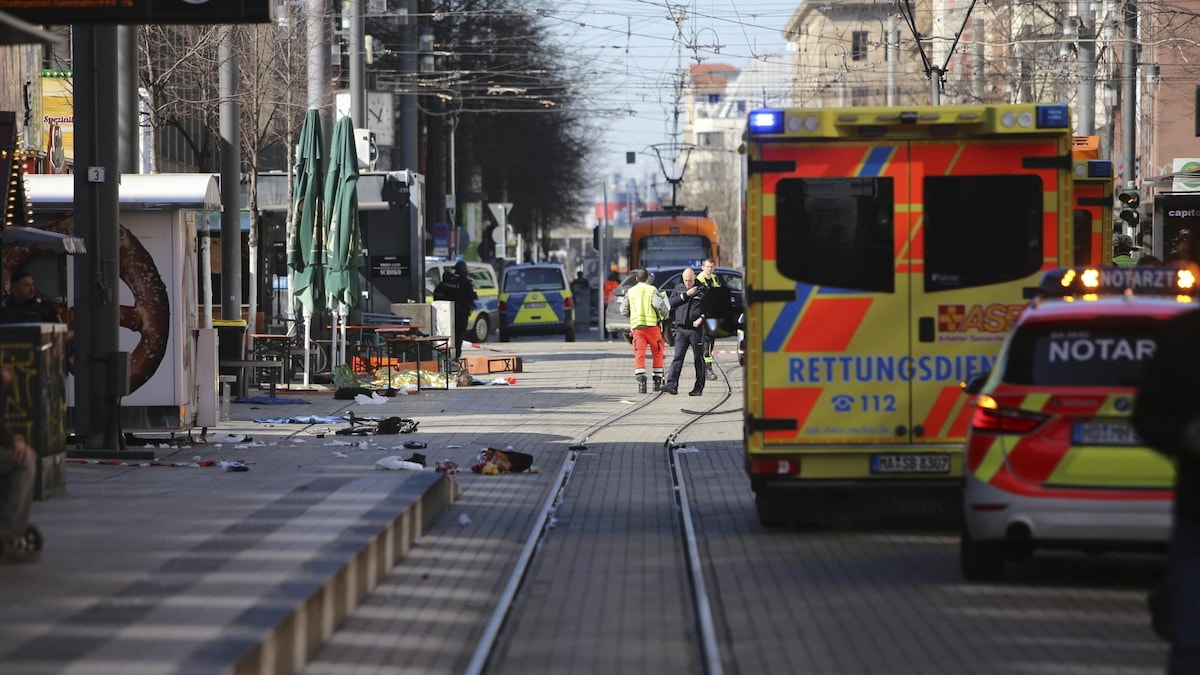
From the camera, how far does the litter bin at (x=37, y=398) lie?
1252 cm

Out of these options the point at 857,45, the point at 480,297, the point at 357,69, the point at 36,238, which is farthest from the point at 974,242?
the point at 857,45

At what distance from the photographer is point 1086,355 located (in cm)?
976

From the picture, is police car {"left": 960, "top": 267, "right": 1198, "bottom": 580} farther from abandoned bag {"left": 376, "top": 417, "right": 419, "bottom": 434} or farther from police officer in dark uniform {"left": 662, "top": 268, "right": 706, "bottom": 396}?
police officer in dark uniform {"left": 662, "top": 268, "right": 706, "bottom": 396}

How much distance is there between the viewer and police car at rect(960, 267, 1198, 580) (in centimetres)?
928

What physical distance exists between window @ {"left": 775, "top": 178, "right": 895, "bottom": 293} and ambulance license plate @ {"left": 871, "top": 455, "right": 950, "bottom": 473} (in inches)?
42.6

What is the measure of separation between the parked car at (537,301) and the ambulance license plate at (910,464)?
3428 cm

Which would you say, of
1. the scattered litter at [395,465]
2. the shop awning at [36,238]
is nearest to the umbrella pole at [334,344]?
the scattered litter at [395,465]

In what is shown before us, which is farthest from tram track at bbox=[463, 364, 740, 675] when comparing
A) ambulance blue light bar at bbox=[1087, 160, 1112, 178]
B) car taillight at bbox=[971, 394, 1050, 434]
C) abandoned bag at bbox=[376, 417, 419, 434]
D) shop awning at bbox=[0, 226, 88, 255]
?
ambulance blue light bar at bbox=[1087, 160, 1112, 178]

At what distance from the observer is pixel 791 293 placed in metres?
12.4

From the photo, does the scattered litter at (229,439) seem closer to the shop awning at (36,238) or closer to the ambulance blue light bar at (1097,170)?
the shop awning at (36,238)

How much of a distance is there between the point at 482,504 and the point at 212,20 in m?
4.02

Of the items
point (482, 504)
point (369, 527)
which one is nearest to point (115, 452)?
point (482, 504)

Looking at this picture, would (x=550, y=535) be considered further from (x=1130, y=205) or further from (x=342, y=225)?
(x=1130, y=205)

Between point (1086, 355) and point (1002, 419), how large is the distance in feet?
1.76
